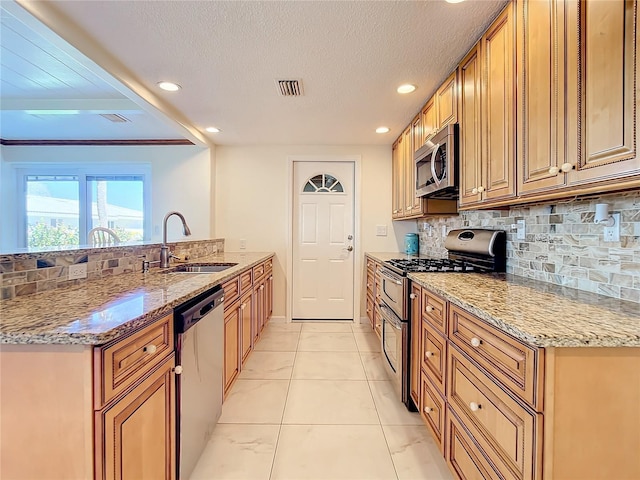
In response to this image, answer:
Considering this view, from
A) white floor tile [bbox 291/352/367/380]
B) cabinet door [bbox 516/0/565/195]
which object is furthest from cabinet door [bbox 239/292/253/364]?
cabinet door [bbox 516/0/565/195]

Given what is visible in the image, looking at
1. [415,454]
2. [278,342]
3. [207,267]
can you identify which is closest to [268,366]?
[278,342]

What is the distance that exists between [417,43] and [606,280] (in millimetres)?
1564

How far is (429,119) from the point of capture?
8.25 feet

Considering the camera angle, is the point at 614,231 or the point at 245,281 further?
the point at 245,281

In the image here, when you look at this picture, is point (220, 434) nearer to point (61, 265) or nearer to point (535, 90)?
point (61, 265)

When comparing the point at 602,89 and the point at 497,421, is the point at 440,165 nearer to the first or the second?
the point at 602,89

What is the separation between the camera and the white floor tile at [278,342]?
307 cm

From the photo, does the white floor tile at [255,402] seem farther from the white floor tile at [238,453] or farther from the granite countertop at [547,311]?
the granite countertop at [547,311]

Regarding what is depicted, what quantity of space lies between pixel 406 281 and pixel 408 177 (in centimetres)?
152

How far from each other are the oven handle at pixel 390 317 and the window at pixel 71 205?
336cm

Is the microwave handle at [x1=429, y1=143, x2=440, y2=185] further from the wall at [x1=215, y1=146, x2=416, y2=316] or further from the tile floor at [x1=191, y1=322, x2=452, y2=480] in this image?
the wall at [x1=215, y1=146, x2=416, y2=316]

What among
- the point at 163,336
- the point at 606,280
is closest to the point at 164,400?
the point at 163,336

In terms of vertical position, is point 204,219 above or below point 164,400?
above

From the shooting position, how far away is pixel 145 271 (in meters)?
2.17
